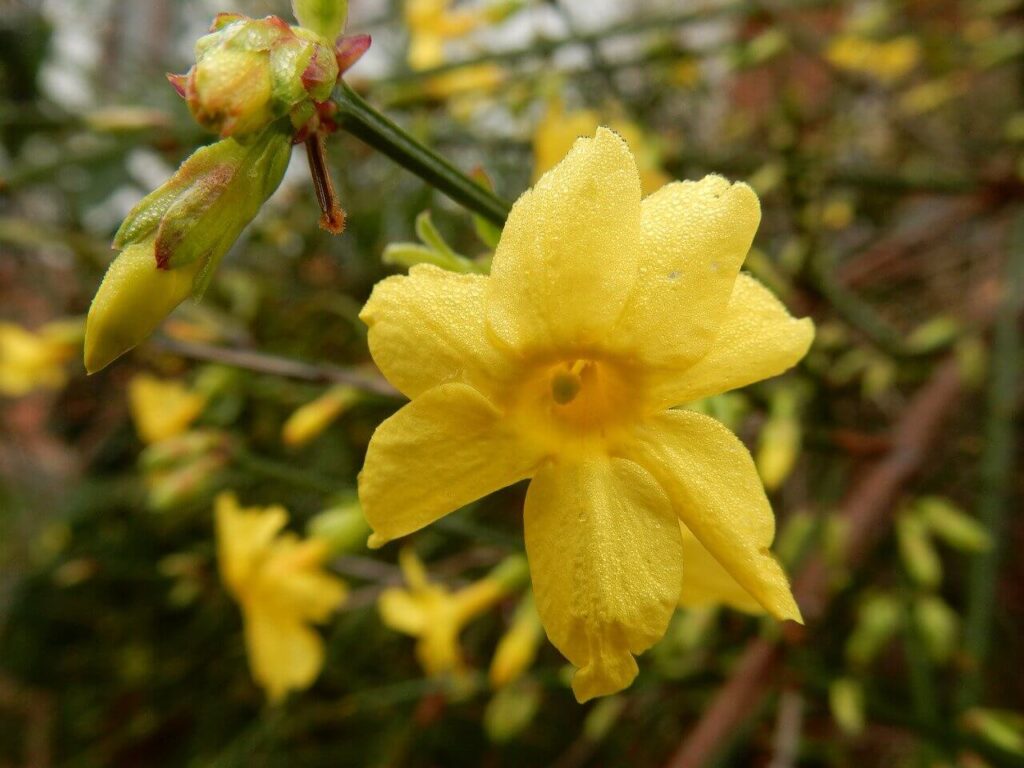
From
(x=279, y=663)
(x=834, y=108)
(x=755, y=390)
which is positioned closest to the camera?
(x=755, y=390)

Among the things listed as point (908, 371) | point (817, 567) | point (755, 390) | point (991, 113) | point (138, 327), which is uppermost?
point (138, 327)

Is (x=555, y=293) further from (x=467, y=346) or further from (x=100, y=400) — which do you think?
(x=100, y=400)

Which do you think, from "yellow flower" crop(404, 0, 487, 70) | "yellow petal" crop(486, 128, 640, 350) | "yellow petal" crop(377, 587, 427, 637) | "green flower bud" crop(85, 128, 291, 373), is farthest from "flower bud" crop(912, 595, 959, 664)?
"yellow flower" crop(404, 0, 487, 70)

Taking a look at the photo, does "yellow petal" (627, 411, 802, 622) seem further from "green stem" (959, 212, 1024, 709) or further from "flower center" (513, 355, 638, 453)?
"green stem" (959, 212, 1024, 709)

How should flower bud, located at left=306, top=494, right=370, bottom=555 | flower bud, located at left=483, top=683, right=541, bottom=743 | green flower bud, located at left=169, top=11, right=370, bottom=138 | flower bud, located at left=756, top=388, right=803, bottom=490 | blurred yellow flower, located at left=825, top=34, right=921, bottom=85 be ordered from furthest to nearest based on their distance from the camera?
1. blurred yellow flower, located at left=825, top=34, right=921, bottom=85
2. flower bud, located at left=483, top=683, right=541, bottom=743
3. flower bud, located at left=306, top=494, right=370, bottom=555
4. flower bud, located at left=756, top=388, right=803, bottom=490
5. green flower bud, located at left=169, top=11, right=370, bottom=138

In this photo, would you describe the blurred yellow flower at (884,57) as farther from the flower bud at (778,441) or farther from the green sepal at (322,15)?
the green sepal at (322,15)

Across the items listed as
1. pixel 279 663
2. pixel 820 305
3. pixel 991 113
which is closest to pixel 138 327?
pixel 279 663

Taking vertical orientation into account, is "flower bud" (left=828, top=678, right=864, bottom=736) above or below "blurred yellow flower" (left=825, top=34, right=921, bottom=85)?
above
